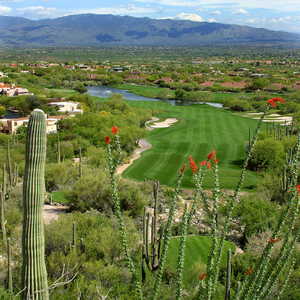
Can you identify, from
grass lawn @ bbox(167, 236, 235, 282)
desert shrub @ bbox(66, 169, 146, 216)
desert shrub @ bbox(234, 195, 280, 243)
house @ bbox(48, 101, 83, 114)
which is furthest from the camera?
house @ bbox(48, 101, 83, 114)

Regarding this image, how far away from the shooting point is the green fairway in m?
36.5

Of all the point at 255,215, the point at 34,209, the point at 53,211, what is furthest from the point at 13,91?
the point at 34,209

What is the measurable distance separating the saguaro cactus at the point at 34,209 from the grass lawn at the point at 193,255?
7511mm

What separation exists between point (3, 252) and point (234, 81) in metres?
108

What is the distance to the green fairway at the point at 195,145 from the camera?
36.5 meters

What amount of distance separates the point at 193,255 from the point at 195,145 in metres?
29.3

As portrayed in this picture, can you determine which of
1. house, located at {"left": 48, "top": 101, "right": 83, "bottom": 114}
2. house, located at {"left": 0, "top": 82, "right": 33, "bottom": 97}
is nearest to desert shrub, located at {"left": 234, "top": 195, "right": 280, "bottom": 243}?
house, located at {"left": 48, "top": 101, "right": 83, "bottom": 114}

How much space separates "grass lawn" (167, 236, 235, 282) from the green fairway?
12.7 metres

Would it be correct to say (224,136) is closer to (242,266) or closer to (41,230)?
(242,266)

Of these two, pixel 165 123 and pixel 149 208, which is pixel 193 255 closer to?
pixel 149 208

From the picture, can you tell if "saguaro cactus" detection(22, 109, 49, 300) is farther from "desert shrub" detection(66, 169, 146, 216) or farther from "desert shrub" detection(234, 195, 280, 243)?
"desert shrub" detection(66, 169, 146, 216)

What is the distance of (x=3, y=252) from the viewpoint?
18016 mm

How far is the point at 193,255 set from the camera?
62.9ft

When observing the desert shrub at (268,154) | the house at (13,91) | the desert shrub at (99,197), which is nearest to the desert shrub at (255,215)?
the desert shrub at (99,197)
